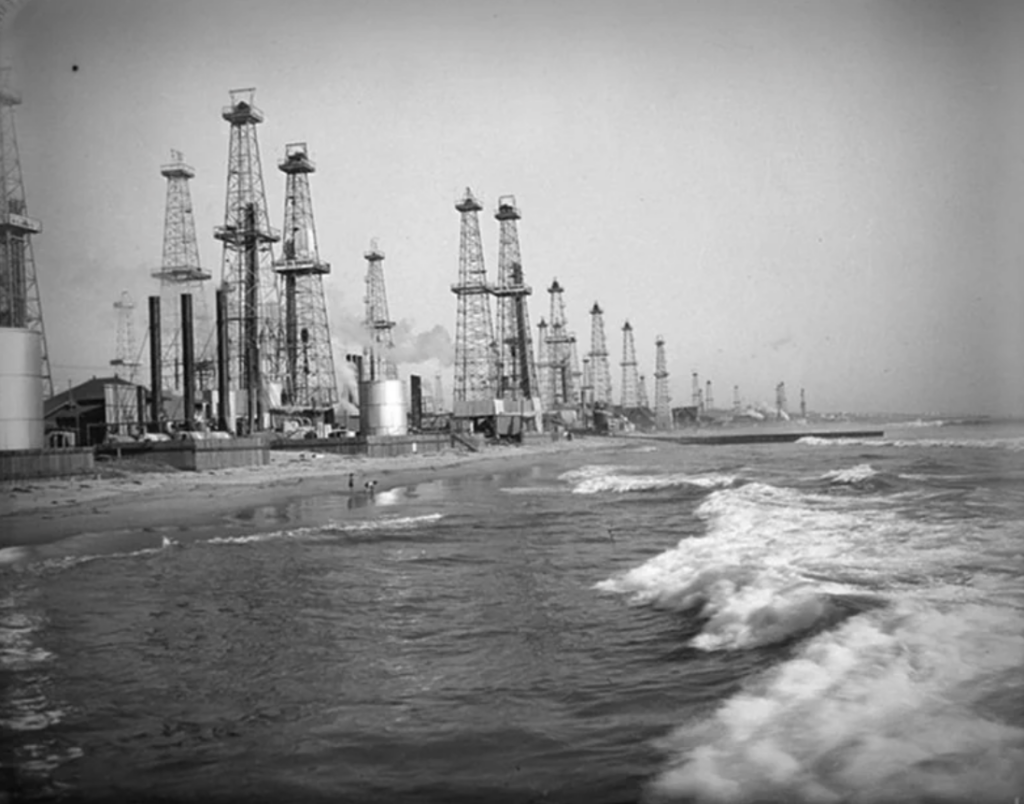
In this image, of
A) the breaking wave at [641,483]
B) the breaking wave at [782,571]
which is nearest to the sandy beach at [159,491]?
the breaking wave at [641,483]

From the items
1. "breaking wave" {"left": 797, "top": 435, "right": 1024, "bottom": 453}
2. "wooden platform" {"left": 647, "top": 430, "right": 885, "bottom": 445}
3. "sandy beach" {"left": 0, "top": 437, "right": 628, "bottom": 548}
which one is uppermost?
"sandy beach" {"left": 0, "top": 437, "right": 628, "bottom": 548}

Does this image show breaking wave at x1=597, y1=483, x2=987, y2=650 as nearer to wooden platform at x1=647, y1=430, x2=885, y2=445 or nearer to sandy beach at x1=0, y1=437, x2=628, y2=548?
sandy beach at x1=0, y1=437, x2=628, y2=548

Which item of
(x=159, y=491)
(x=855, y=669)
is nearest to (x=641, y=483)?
(x=159, y=491)

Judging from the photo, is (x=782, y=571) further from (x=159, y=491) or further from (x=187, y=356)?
(x=187, y=356)

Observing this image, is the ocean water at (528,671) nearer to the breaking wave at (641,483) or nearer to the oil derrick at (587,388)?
the breaking wave at (641,483)

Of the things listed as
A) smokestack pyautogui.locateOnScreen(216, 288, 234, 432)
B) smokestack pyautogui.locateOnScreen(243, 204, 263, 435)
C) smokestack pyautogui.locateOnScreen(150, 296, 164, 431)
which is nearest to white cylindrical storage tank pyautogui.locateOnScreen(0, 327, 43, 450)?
smokestack pyautogui.locateOnScreen(150, 296, 164, 431)

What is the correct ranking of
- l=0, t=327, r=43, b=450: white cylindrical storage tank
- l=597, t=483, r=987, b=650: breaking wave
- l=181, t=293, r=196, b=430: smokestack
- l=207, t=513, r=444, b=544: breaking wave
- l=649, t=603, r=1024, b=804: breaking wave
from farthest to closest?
l=181, t=293, r=196, b=430: smokestack → l=0, t=327, r=43, b=450: white cylindrical storage tank → l=207, t=513, r=444, b=544: breaking wave → l=597, t=483, r=987, b=650: breaking wave → l=649, t=603, r=1024, b=804: breaking wave
